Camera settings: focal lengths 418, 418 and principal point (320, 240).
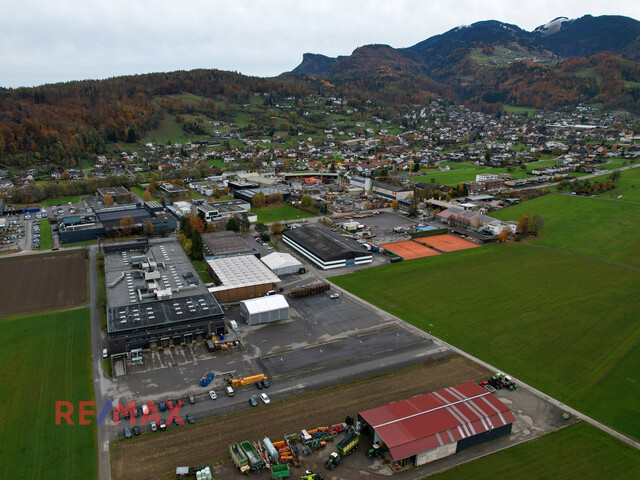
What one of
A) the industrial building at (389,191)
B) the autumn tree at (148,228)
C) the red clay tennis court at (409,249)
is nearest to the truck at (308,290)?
the red clay tennis court at (409,249)

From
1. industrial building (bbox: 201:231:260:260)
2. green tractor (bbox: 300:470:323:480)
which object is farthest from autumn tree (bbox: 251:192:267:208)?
green tractor (bbox: 300:470:323:480)

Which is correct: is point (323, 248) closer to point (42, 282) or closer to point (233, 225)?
point (233, 225)

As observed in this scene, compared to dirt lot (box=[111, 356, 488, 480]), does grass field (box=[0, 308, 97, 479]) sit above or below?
above

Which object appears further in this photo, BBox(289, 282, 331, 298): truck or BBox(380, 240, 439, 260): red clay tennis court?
BBox(380, 240, 439, 260): red clay tennis court

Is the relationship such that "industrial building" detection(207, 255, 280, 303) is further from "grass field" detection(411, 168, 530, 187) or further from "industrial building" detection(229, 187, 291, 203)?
"grass field" detection(411, 168, 530, 187)

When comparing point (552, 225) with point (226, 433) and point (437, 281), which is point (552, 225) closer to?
point (437, 281)

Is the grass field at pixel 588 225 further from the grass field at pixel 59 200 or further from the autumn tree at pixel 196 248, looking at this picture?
the grass field at pixel 59 200

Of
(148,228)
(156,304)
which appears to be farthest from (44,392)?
(148,228)
